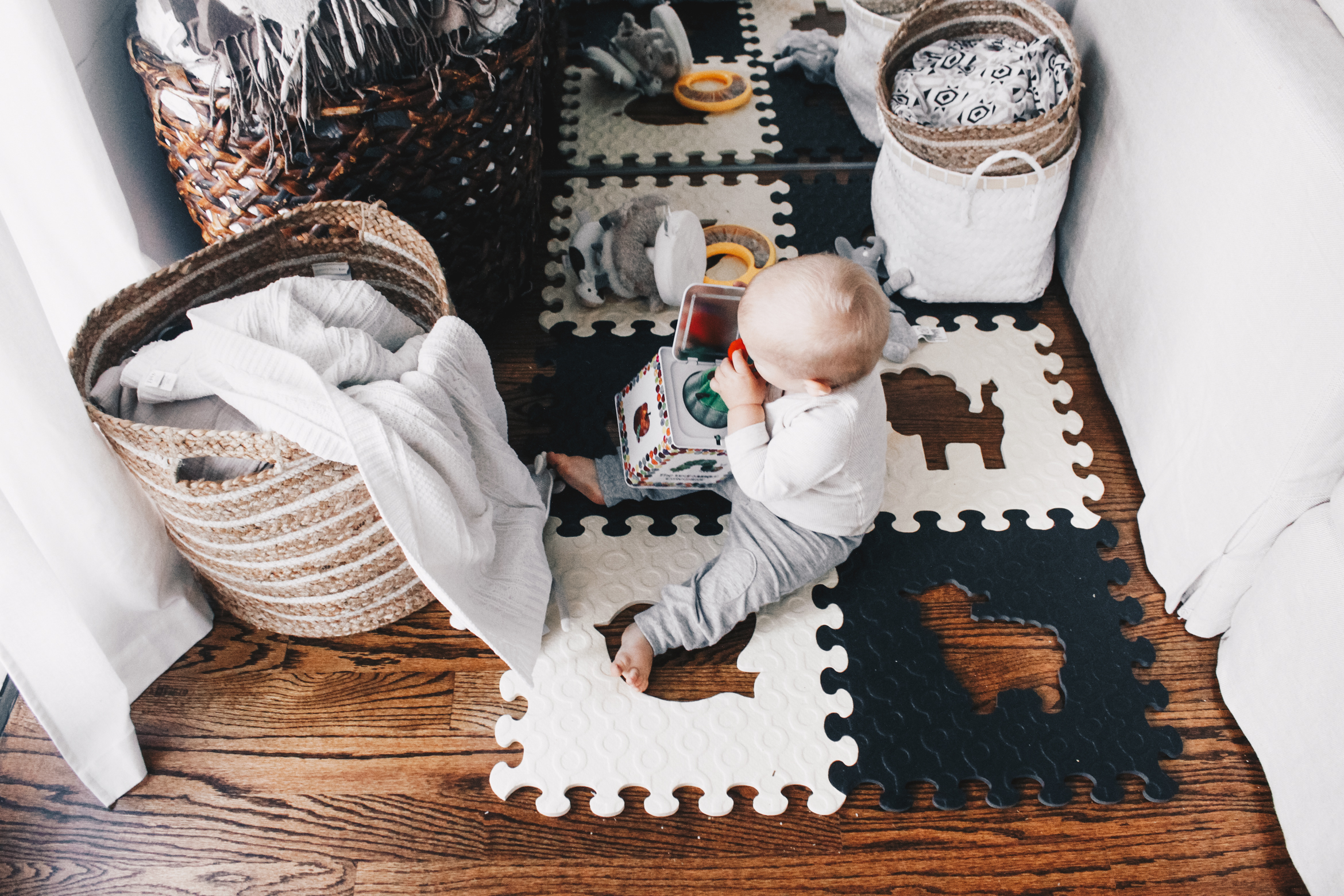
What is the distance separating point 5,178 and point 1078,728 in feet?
4.02

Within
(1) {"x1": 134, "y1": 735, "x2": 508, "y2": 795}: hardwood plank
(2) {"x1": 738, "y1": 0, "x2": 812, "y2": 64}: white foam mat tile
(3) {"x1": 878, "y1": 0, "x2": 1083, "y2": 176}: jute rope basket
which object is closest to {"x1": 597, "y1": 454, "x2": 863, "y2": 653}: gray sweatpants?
(1) {"x1": 134, "y1": 735, "x2": 508, "y2": 795}: hardwood plank

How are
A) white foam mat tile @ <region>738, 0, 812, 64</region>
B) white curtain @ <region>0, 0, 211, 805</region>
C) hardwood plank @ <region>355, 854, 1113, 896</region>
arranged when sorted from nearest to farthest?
white curtain @ <region>0, 0, 211, 805</region> < hardwood plank @ <region>355, 854, 1113, 896</region> < white foam mat tile @ <region>738, 0, 812, 64</region>

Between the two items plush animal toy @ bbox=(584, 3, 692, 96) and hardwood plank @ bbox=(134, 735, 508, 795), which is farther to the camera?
plush animal toy @ bbox=(584, 3, 692, 96)

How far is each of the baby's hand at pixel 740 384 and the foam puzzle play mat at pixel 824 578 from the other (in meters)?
0.12

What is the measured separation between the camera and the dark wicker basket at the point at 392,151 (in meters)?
0.98

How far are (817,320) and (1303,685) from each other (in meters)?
0.59

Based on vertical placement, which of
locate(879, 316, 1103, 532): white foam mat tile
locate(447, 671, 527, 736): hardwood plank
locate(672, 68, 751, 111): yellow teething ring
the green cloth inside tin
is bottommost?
locate(447, 671, 527, 736): hardwood plank

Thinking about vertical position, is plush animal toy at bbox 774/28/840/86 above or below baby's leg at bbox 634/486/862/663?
above

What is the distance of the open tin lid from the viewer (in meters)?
1.02

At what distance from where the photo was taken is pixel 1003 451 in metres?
1.23

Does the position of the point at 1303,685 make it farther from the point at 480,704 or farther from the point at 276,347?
the point at 276,347

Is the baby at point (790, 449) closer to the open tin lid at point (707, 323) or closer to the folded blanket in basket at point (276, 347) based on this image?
the open tin lid at point (707, 323)

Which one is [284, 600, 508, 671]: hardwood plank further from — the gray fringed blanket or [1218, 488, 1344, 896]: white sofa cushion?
[1218, 488, 1344, 896]: white sofa cushion

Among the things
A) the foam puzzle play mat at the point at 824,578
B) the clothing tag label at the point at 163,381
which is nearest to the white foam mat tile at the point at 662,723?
the foam puzzle play mat at the point at 824,578
